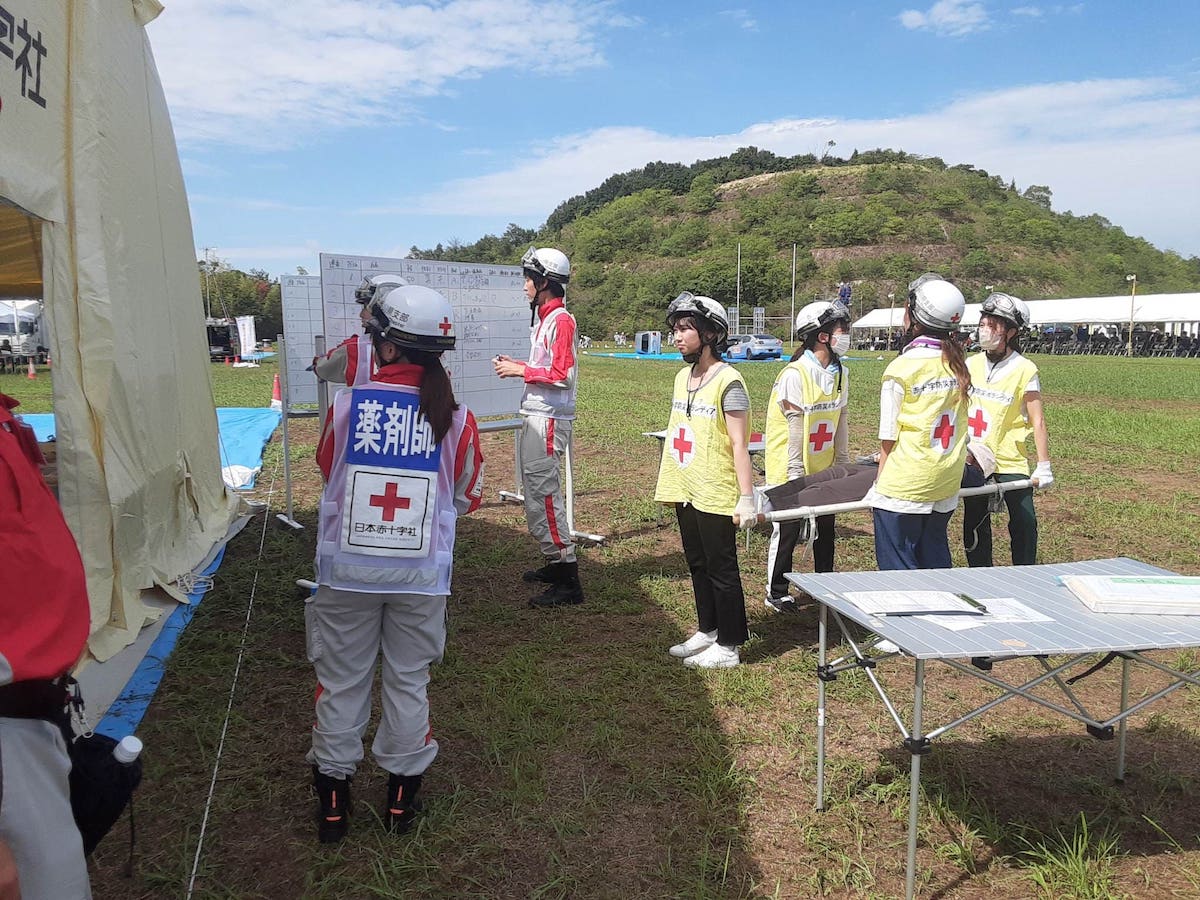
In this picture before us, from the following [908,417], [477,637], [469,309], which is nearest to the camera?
[908,417]

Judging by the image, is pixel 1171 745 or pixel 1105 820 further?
pixel 1171 745

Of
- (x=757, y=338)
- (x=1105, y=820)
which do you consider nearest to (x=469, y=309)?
(x=1105, y=820)

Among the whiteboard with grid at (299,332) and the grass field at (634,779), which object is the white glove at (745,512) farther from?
the whiteboard with grid at (299,332)

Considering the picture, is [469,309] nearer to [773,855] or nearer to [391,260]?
[391,260]

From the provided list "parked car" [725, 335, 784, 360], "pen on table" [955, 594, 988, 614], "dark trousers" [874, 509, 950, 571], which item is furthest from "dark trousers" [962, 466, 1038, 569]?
"parked car" [725, 335, 784, 360]

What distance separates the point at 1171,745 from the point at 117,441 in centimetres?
554

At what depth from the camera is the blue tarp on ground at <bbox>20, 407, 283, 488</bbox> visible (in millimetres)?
9734

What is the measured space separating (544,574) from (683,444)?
185 cm

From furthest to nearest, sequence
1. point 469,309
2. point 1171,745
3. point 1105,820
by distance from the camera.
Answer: point 469,309, point 1171,745, point 1105,820

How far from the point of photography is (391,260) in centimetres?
589

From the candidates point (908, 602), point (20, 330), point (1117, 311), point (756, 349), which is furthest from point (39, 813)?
point (1117, 311)

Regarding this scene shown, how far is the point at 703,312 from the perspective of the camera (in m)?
3.97

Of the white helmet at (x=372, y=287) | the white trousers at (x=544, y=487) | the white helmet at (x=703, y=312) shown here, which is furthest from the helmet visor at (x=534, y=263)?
the white helmet at (x=703, y=312)

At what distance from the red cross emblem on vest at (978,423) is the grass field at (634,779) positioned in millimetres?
1534
